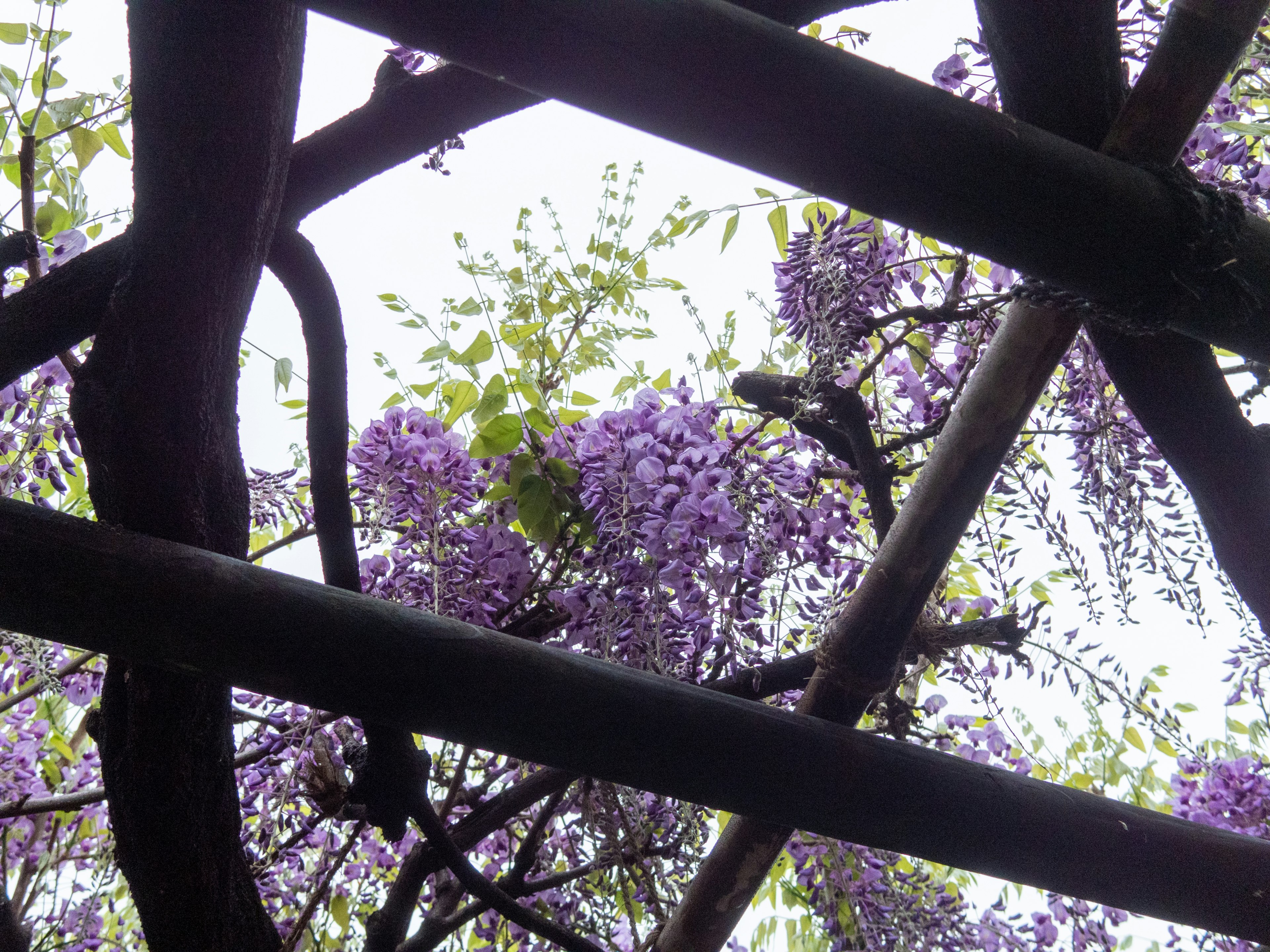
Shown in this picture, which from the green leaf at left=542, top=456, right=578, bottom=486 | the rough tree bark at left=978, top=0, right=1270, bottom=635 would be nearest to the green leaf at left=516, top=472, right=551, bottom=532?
the green leaf at left=542, top=456, right=578, bottom=486

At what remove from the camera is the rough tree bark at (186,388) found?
57 cm

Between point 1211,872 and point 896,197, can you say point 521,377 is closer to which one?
point 896,197

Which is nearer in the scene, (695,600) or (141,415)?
(141,415)

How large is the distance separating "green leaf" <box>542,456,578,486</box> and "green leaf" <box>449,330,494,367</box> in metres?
0.19

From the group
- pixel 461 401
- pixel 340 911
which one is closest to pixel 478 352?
pixel 461 401

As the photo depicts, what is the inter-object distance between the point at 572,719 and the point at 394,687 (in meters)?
0.14

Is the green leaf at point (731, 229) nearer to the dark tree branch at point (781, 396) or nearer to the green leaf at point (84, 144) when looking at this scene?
the dark tree branch at point (781, 396)

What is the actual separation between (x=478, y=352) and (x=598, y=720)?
25.1 inches

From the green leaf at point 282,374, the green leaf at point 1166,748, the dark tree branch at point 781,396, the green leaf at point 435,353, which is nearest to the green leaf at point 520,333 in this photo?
the green leaf at point 435,353

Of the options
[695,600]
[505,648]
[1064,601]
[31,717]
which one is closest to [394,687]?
[505,648]

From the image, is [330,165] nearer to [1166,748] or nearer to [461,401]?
[461,401]

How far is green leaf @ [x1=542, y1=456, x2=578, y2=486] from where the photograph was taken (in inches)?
41.4

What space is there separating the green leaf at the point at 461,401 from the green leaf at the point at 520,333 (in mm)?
131

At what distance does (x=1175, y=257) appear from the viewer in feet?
1.98
